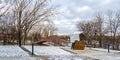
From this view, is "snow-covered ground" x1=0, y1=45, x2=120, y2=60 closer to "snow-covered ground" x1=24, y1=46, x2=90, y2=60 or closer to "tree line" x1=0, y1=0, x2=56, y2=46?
"snow-covered ground" x1=24, y1=46, x2=90, y2=60

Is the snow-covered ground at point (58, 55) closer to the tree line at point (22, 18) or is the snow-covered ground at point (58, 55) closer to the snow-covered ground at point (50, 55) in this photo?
the snow-covered ground at point (50, 55)

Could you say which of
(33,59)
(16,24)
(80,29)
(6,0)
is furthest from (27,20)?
(80,29)

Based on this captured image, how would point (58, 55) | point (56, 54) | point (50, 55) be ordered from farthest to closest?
point (56, 54), point (58, 55), point (50, 55)

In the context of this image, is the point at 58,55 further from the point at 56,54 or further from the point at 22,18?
the point at 22,18

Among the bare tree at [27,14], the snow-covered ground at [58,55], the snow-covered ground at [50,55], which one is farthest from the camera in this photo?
the bare tree at [27,14]

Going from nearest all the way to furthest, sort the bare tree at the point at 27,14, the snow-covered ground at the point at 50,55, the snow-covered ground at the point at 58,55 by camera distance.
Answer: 1. the snow-covered ground at the point at 50,55
2. the snow-covered ground at the point at 58,55
3. the bare tree at the point at 27,14

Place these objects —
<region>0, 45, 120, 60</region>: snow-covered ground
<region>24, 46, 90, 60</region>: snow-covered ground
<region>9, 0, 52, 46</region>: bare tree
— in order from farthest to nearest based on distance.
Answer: <region>9, 0, 52, 46</region>: bare tree < <region>24, 46, 90, 60</region>: snow-covered ground < <region>0, 45, 120, 60</region>: snow-covered ground

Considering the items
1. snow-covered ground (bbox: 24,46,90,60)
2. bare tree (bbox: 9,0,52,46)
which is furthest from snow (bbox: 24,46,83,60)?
bare tree (bbox: 9,0,52,46)

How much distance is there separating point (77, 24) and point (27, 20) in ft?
101

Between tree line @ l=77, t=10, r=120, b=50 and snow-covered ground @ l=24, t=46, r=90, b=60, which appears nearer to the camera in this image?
snow-covered ground @ l=24, t=46, r=90, b=60

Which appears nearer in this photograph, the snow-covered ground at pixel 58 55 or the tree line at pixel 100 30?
the snow-covered ground at pixel 58 55

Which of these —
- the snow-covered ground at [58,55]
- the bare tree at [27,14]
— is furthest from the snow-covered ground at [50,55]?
the bare tree at [27,14]

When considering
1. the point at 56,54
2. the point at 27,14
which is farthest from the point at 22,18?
the point at 56,54

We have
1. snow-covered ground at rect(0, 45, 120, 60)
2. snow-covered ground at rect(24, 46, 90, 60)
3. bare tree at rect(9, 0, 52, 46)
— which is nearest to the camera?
snow-covered ground at rect(0, 45, 120, 60)
